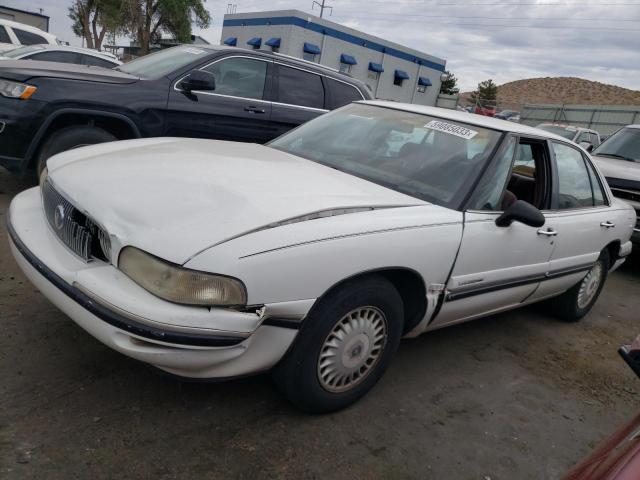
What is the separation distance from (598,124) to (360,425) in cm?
2988

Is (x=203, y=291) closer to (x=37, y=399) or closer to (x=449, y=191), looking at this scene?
(x=37, y=399)

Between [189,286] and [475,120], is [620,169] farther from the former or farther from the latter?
[189,286]

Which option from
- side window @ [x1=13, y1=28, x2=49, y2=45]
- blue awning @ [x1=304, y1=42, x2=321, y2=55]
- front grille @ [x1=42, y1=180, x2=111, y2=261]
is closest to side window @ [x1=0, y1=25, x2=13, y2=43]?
side window @ [x1=13, y1=28, x2=49, y2=45]

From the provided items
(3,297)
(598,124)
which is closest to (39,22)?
(598,124)

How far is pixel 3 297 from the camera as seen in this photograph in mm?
3406

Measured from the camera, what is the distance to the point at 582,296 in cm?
474

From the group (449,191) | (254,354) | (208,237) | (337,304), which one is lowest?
(254,354)

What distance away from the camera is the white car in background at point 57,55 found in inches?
325

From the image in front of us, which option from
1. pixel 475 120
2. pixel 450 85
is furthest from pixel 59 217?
pixel 450 85

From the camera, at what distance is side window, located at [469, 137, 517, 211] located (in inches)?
125

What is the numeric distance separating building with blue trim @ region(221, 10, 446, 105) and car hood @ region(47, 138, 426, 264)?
29.9m

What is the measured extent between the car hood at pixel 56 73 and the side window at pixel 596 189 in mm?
4107

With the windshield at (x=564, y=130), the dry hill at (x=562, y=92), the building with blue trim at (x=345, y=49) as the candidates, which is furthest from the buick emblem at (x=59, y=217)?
the dry hill at (x=562, y=92)

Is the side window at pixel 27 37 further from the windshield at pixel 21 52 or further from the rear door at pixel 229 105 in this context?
the rear door at pixel 229 105
